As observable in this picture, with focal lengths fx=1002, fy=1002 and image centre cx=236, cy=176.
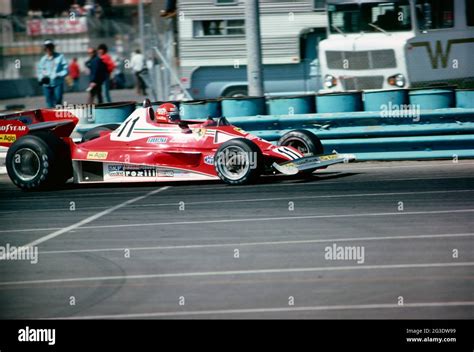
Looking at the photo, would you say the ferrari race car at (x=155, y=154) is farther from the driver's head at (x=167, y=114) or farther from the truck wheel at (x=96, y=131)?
the truck wheel at (x=96, y=131)

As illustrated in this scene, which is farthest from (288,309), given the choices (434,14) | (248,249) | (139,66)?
(139,66)

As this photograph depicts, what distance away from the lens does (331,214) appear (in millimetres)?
10711

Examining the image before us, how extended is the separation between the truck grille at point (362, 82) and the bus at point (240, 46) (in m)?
1.78

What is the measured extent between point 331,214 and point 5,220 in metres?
3.74

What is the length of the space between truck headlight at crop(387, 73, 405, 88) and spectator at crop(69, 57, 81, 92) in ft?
60.4

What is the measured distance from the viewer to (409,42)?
1859 centimetres

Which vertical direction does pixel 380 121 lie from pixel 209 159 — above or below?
above

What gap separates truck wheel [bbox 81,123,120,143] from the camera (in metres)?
14.5

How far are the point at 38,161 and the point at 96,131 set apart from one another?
1.28 meters

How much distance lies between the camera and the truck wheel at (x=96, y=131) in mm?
14463

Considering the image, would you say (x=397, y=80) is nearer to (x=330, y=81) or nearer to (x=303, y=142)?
(x=330, y=81)

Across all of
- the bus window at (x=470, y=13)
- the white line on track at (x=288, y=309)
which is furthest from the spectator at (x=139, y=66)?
the white line on track at (x=288, y=309)
